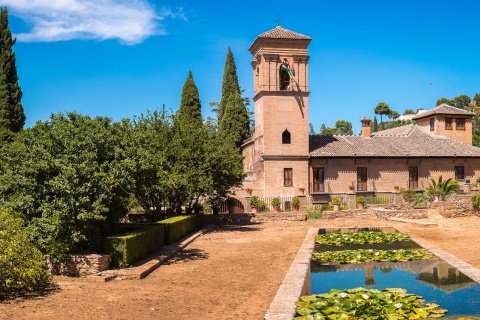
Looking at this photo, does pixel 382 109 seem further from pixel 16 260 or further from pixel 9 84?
pixel 16 260

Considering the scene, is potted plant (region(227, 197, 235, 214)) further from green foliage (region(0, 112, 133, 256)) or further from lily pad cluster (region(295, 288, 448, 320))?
lily pad cluster (region(295, 288, 448, 320))

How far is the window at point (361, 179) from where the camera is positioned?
118 ft

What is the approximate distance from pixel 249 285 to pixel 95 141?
621 centimetres

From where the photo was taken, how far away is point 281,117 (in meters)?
34.6

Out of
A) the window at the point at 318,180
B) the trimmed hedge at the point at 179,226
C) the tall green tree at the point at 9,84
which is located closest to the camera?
the trimmed hedge at the point at 179,226

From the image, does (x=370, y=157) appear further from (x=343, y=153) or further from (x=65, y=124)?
(x=65, y=124)

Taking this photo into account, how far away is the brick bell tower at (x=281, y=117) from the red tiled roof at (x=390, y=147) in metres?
1.85

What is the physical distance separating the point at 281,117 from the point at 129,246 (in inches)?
884

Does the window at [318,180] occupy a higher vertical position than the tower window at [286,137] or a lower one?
lower

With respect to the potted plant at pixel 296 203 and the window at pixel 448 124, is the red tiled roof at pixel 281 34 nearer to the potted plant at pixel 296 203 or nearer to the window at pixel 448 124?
the potted plant at pixel 296 203

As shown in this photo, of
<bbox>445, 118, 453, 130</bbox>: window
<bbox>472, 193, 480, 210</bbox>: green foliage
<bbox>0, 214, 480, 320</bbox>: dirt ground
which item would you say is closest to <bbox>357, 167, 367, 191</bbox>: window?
<bbox>472, 193, 480, 210</bbox>: green foliage

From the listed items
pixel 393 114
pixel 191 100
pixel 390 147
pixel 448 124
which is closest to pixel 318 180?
pixel 390 147

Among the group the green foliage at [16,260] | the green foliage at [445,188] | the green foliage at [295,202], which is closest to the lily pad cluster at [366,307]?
the green foliage at [16,260]

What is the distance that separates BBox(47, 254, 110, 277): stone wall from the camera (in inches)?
502
